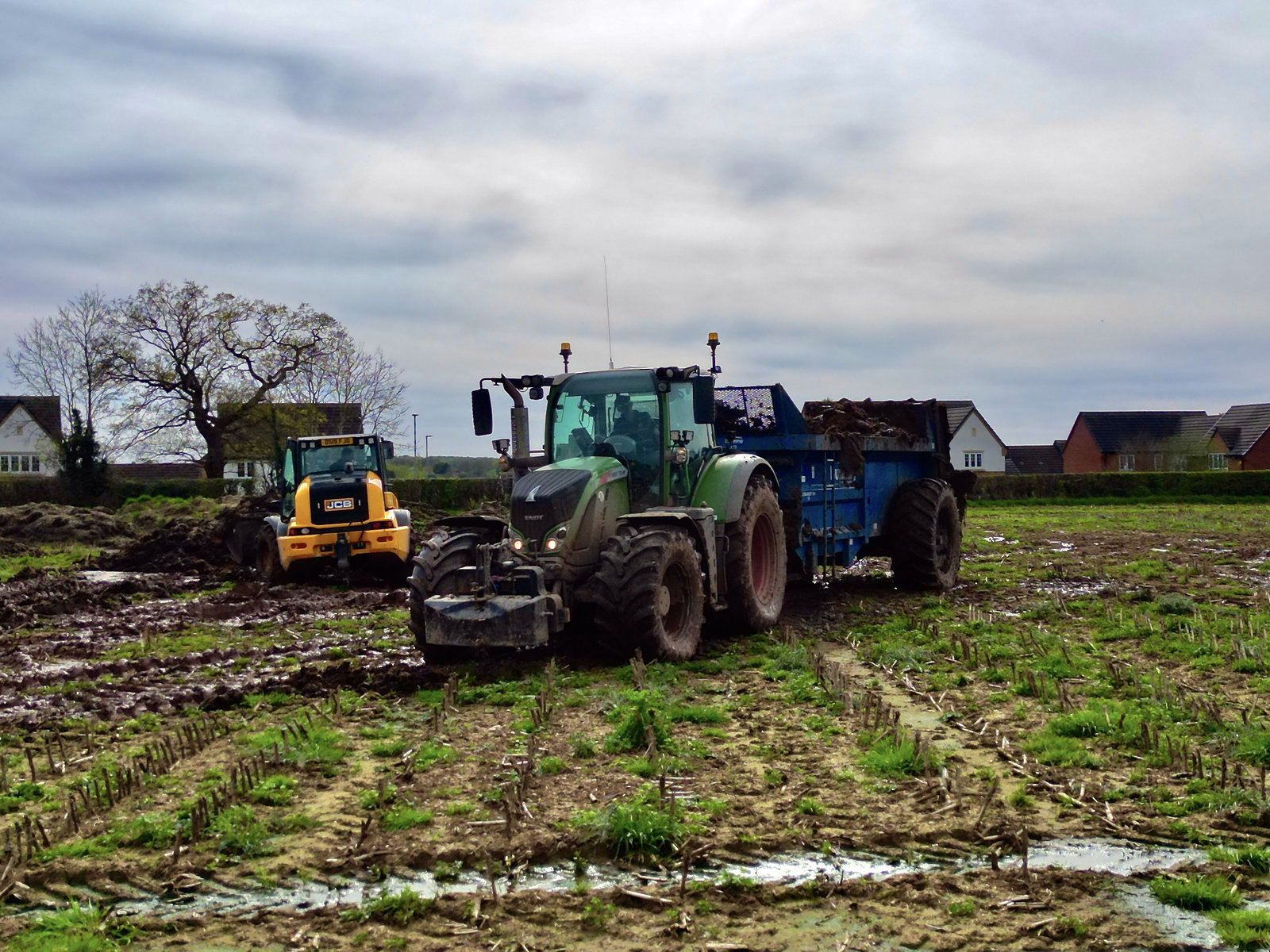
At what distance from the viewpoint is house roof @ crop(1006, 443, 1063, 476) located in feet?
299

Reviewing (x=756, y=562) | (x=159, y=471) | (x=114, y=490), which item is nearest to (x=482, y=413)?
(x=756, y=562)

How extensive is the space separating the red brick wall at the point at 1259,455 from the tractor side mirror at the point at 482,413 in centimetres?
7391

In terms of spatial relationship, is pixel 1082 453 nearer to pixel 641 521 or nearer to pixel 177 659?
pixel 641 521

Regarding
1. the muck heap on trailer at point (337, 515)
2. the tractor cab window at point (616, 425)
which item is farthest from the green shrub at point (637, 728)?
the muck heap on trailer at point (337, 515)

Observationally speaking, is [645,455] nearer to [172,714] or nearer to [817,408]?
[172,714]

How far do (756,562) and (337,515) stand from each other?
26.5ft

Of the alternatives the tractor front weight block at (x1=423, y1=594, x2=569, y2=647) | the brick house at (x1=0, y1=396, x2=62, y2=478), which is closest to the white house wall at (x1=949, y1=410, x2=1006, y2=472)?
the brick house at (x1=0, y1=396, x2=62, y2=478)

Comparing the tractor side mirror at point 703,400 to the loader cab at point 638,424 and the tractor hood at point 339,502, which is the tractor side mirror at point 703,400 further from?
the tractor hood at point 339,502

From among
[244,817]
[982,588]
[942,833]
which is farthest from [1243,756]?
[982,588]

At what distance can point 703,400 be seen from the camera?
11531mm

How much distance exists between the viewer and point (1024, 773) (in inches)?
274

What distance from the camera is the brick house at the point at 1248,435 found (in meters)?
75.2

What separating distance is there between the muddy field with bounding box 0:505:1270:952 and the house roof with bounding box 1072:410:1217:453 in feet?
237

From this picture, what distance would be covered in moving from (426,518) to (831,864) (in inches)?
1049
